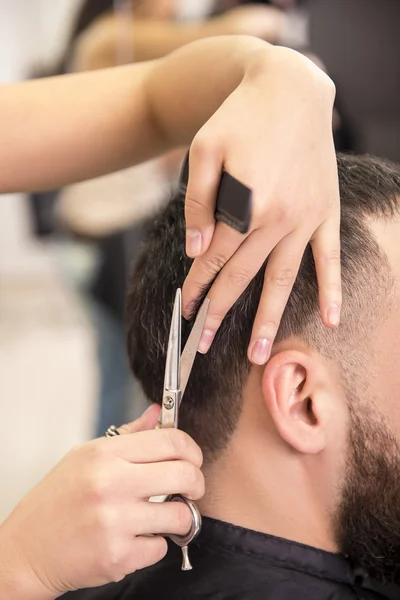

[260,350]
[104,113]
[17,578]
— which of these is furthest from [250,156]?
[17,578]

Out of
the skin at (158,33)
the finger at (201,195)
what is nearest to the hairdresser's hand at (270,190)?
the finger at (201,195)

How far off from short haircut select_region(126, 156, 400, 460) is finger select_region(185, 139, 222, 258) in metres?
0.18

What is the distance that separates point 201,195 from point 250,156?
0.07 m

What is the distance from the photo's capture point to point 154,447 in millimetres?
892

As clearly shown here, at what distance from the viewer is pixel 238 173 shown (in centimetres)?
77

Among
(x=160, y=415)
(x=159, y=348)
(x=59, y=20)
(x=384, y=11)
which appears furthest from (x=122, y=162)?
(x=59, y=20)

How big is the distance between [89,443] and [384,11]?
2.10 m

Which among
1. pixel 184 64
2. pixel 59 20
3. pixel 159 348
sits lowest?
pixel 59 20

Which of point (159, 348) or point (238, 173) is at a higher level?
point (238, 173)

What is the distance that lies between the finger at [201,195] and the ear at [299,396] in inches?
10.0

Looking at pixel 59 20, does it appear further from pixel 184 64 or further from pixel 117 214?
pixel 184 64

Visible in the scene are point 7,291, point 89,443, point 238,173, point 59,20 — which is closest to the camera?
point 238,173

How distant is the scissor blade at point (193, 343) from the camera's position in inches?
35.1

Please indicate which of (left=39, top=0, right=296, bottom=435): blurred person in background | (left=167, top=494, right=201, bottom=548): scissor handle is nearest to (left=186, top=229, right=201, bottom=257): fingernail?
(left=167, top=494, right=201, bottom=548): scissor handle
